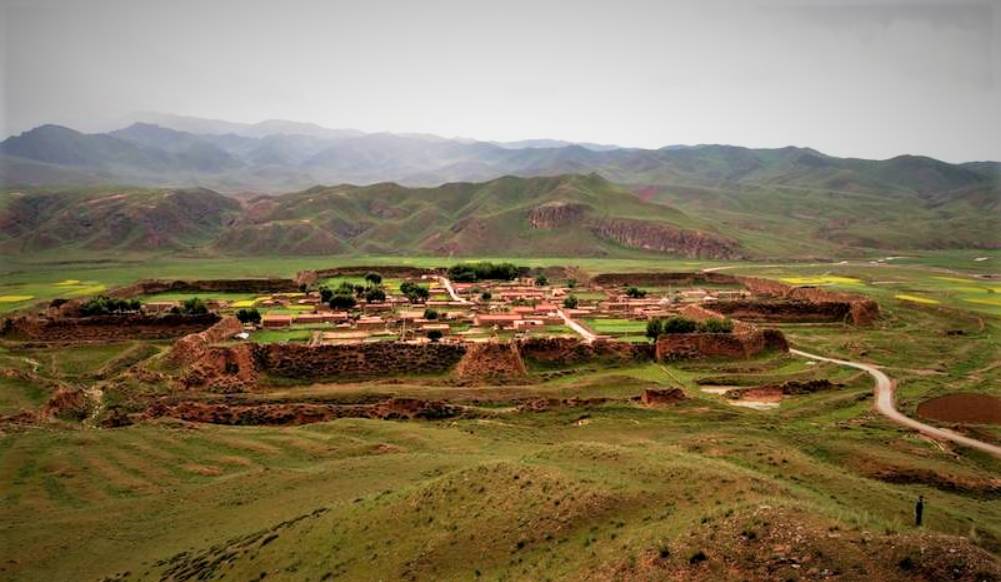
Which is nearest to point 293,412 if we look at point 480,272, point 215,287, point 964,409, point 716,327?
point 716,327

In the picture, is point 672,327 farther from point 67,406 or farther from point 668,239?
point 668,239

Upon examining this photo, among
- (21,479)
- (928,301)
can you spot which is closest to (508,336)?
(21,479)

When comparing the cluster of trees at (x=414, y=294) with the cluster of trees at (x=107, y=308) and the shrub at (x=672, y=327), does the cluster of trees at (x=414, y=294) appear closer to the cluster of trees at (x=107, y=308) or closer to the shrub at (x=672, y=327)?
the cluster of trees at (x=107, y=308)

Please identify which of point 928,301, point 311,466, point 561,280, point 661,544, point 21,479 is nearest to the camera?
point 661,544

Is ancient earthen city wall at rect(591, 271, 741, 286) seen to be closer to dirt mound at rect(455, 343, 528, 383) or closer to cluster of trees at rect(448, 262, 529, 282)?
cluster of trees at rect(448, 262, 529, 282)

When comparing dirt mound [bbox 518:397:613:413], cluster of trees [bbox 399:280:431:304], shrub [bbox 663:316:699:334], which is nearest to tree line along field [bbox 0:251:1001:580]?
dirt mound [bbox 518:397:613:413]

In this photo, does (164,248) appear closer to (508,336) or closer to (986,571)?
(508,336)
